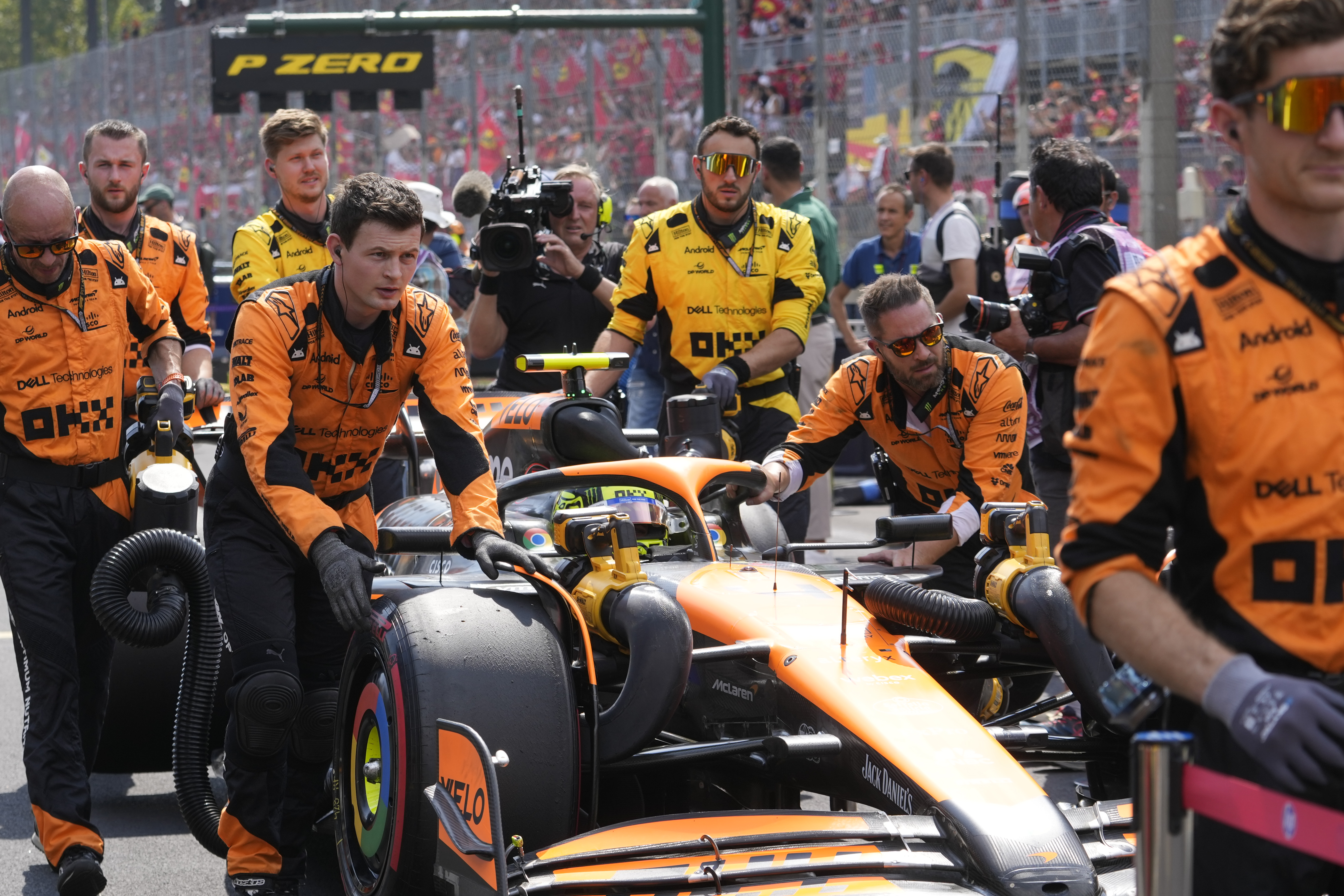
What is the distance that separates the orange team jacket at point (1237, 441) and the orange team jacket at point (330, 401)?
7.62ft

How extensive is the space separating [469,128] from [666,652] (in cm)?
1913

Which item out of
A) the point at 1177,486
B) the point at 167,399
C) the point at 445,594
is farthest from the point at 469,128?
the point at 1177,486

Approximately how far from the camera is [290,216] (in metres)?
6.16

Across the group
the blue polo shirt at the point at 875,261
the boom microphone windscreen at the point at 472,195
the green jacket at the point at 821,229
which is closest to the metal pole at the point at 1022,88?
the blue polo shirt at the point at 875,261

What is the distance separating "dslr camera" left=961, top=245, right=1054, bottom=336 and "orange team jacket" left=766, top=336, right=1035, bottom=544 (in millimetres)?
577

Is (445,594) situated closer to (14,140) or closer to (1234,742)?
(1234,742)

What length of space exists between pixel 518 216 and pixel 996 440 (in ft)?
9.89

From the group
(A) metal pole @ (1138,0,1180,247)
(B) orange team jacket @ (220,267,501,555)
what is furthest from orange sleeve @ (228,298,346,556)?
(A) metal pole @ (1138,0,1180,247)

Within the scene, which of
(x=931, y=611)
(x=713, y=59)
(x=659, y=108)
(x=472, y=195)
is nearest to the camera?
(x=931, y=611)

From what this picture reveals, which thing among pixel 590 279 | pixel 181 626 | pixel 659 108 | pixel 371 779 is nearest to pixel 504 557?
pixel 371 779

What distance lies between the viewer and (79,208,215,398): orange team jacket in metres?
6.09

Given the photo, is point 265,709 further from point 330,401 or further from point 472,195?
point 472,195

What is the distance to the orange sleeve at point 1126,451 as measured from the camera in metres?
2.12

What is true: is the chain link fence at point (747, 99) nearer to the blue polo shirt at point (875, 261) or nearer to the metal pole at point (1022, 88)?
the metal pole at point (1022, 88)
